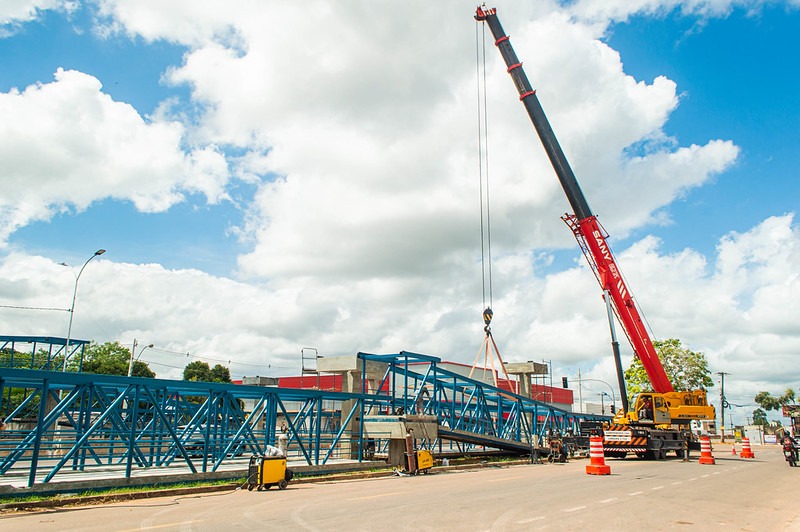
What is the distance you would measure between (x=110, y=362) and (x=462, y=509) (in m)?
71.1

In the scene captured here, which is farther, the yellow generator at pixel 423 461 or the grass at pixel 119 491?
the yellow generator at pixel 423 461

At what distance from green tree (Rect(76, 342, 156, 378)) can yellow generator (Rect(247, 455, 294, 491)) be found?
6096 centimetres

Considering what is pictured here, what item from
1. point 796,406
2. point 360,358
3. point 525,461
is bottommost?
point 525,461

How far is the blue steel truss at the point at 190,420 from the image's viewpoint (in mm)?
15023

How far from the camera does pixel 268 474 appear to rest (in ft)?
52.5

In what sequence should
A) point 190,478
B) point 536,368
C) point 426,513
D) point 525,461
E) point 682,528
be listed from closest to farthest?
point 682,528 < point 426,513 < point 190,478 < point 525,461 < point 536,368

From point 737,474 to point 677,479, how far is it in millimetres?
4764

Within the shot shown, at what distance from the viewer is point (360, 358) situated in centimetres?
2473

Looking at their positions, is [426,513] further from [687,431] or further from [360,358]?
[687,431]

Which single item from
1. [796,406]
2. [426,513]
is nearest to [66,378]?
[426,513]

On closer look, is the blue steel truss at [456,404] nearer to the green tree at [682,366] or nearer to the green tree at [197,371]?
the green tree at [682,366]

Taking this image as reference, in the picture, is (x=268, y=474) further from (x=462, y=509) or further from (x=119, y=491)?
(x=462, y=509)

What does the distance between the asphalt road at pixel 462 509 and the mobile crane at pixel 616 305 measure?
425 inches

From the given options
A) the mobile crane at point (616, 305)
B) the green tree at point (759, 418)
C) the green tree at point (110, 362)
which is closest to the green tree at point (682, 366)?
the mobile crane at point (616, 305)
